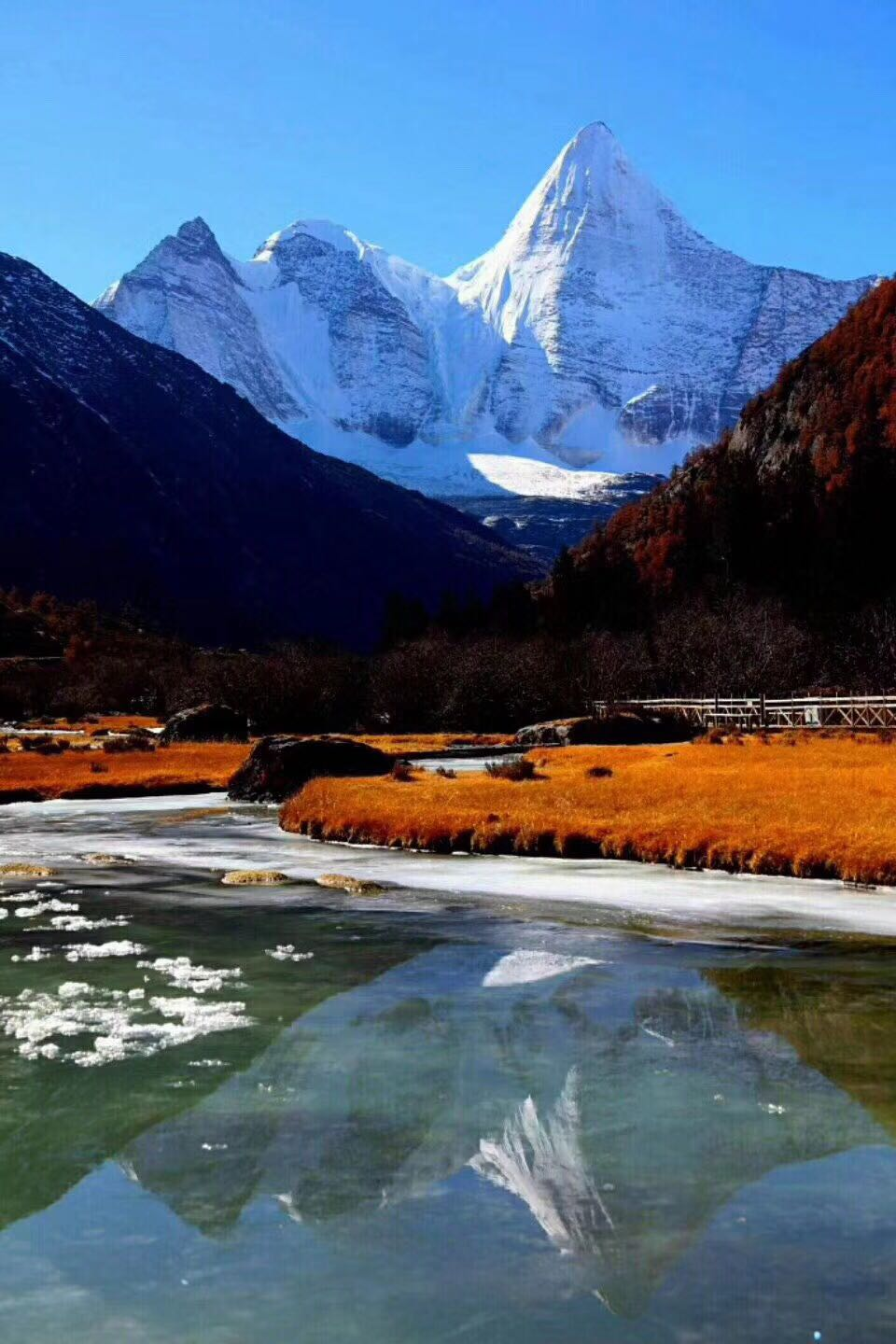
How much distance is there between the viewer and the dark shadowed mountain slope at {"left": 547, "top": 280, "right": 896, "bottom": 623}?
442ft

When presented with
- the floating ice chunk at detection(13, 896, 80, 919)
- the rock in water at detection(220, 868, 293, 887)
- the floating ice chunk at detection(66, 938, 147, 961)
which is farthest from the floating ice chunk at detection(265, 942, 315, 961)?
the rock in water at detection(220, 868, 293, 887)

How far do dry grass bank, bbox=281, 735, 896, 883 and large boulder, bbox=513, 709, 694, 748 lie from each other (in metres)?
21.1

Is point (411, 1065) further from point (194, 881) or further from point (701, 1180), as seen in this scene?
point (194, 881)

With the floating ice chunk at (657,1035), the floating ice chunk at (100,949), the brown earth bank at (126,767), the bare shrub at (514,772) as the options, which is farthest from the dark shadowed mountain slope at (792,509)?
the floating ice chunk at (657,1035)

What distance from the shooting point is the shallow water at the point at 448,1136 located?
771cm

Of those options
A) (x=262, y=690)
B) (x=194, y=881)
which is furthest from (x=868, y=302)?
(x=194, y=881)

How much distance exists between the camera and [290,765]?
51.7 m

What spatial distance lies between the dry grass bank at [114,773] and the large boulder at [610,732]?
1737 cm

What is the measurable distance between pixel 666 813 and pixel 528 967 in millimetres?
16298

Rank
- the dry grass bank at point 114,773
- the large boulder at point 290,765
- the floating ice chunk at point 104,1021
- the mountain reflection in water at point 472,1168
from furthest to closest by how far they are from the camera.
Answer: the dry grass bank at point 114,773 → the large boulder at point 290,765 → the floating ice chunk at point 104,1021 → the mountain reflection in water at point 472,1168

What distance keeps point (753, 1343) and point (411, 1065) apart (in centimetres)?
582

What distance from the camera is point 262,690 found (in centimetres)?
10050

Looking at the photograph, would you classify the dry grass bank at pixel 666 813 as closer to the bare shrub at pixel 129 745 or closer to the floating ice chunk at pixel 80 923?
the floating ice chunk at pixel 80 923

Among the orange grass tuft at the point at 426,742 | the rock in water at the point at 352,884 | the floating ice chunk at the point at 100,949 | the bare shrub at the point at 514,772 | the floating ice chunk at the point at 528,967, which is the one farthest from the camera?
the orange grass tuft at the point at 426,742
